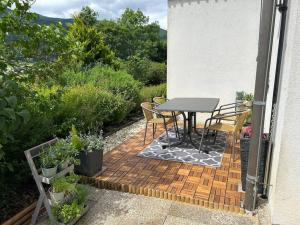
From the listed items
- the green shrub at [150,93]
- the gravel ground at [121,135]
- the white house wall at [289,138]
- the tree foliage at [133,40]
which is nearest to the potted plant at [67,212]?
the gravel ground at [121,135]

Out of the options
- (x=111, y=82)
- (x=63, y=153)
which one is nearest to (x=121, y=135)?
(x=111, y=82)

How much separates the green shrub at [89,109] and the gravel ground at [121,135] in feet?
1.28

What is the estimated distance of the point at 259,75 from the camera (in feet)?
8.29

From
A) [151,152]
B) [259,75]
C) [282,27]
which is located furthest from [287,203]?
[151,152]

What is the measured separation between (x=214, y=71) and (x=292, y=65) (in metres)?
4.36

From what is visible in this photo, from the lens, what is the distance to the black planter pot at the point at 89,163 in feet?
11.6

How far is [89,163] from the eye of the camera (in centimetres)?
355

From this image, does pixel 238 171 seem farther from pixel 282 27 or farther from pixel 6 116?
pixel 6 116

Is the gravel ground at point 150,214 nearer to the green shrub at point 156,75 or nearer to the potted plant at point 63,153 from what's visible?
the potted plant at point 63,153

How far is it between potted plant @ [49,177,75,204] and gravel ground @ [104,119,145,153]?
199 cm

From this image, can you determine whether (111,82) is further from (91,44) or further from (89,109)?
(91,44)

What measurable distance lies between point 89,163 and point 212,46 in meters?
4.62

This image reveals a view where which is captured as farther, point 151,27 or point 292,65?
point 151,27

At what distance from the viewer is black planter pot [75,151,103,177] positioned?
3.54 metres
